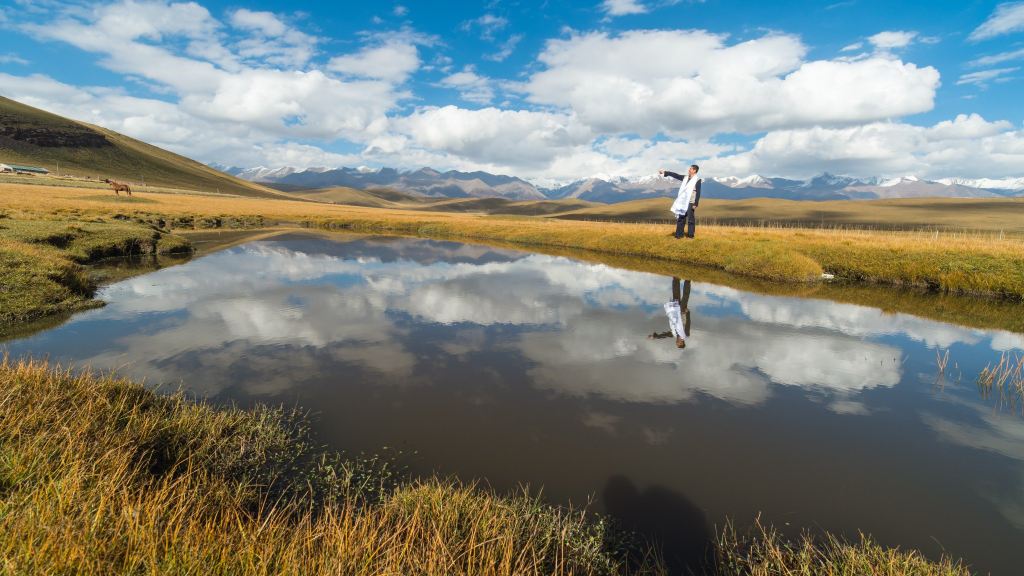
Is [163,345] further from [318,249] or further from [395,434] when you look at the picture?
[318,249]

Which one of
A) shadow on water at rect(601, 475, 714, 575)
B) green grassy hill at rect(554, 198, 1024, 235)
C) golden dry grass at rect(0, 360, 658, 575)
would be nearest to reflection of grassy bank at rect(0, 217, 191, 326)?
golden dry grass at rect(0, 360, 658, 575)

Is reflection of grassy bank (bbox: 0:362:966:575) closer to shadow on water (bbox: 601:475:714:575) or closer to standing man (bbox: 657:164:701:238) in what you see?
shadow on water (bbox: 601:475:714:575)

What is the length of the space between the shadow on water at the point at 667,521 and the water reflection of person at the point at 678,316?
858 centimetres

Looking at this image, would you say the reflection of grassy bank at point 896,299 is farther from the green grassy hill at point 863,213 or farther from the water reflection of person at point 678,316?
the green grassy hill at point 863,213

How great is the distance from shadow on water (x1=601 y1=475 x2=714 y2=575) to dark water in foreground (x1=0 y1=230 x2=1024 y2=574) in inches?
1.6

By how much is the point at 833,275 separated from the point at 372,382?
102 feet

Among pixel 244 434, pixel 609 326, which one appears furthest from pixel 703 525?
pixel 609 326

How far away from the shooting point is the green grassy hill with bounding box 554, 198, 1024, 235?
4732 inches

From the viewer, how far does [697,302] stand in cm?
2189

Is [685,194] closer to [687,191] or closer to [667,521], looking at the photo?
[687,191]

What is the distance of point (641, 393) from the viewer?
11250 mm

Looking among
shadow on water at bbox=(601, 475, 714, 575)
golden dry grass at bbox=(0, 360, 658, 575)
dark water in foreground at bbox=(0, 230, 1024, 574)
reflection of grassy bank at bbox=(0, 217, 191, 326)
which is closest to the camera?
golden dry grass at bbox=(0, 360, 658, 575)

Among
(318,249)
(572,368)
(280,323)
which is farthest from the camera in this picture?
(318,249)

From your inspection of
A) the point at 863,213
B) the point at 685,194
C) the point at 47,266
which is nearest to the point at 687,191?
the point at 685,194
